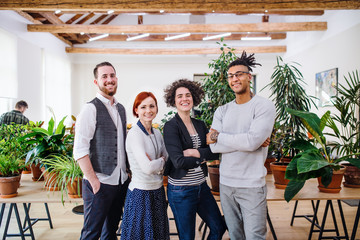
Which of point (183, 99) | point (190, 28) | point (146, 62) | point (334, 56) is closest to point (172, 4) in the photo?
point (190, 28)

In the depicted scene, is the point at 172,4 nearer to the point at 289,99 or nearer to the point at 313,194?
the point at 289,99

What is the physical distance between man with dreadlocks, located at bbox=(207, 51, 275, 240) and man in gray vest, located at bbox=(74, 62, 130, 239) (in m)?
0.71

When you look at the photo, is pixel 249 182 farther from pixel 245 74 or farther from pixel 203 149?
pixel 245 74

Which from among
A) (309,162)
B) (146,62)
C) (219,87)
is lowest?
(309,162)

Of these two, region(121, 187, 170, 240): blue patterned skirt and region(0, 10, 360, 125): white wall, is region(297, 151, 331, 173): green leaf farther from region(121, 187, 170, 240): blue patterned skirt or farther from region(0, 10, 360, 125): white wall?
region(0, 10, 360, 125): white wall

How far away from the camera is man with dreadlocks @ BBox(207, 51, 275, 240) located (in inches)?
73.4

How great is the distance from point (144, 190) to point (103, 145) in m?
0.44

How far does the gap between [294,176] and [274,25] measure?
6.45m

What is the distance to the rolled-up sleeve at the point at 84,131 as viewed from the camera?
6.27 ft

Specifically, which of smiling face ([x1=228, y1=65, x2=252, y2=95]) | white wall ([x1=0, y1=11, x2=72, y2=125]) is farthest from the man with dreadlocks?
white wall ([x1=0, y1=11, x2=72, y2=125])

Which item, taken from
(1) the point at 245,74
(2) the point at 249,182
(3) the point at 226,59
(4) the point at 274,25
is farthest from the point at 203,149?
(4) the point at 274,25

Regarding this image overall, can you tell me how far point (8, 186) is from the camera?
88.7 inches

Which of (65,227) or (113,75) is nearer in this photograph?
(113,75)

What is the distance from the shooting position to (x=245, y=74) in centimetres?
198
